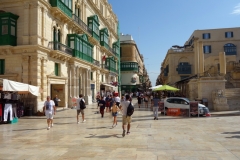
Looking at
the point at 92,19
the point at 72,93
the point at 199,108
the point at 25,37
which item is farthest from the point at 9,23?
the point at 199,108

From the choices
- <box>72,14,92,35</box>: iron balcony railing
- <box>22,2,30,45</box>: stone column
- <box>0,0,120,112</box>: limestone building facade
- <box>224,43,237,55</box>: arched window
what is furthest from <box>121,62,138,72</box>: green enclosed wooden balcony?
<box>22,2,30,45</box>: stone column

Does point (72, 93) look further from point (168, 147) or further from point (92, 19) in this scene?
point (168, 147)

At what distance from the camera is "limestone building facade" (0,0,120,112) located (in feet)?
59.6

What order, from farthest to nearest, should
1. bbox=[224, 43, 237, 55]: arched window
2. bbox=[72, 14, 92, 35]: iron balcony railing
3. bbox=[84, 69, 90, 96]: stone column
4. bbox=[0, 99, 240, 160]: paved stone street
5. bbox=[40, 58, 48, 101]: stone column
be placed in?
bbox=[224, 43, 237, 55]: arched window < bbox=[84, 69, 90, 96]: stone column < bbox=[72, 14, 92, 35]: iron balcony railing < bbox=[40, 58, 48, 101]: stone column < bbox=[0, 99, 240, 160]: paved stone street

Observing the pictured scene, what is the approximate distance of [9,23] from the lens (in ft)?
59.0

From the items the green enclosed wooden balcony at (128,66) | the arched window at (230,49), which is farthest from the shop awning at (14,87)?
the arched window at (230,49)

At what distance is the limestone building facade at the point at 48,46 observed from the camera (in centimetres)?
1817

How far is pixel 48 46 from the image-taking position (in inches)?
785

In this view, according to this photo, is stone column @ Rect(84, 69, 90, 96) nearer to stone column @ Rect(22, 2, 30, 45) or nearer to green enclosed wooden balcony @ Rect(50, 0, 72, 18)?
green enclosed wooden balcony @ Rect(50, 0, 72, 18)

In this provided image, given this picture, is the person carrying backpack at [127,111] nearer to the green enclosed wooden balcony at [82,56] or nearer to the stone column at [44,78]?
the stone column at [44,78]

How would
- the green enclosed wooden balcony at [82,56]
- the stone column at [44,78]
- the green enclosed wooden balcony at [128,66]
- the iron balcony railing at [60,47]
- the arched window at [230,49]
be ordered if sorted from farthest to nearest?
1. the green enclosed wooden balcony at [128,66]
2. the arched window at [230,49]
3. the green enclosed wooden balcony at [82,56]
4. the iron balcony railing at [60,47]
5. the stone column at [44,78]

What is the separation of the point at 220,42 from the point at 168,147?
54880mm

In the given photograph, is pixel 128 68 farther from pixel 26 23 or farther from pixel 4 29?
pixel 4 29

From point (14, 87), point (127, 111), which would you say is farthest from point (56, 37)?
point (127, 111)
